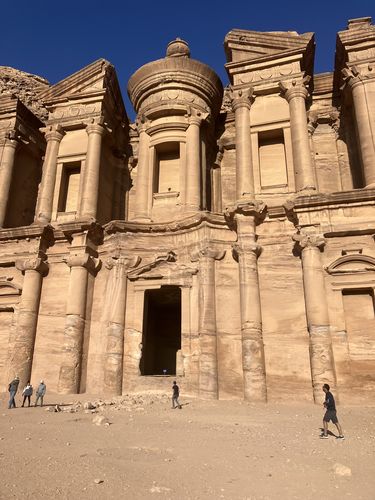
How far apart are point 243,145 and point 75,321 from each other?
386 inches

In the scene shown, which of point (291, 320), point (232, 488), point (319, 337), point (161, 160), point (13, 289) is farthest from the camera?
point (161, 160)

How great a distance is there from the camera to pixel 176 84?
19.9 m

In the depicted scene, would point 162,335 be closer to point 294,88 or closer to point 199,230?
point 199,230

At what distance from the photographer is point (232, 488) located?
519cm

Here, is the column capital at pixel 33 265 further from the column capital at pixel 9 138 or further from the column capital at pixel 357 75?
the column capital at pixel 357 75

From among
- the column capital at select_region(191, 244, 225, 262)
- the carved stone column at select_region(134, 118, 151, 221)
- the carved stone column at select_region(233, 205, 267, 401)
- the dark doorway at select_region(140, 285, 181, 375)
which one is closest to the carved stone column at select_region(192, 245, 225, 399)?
the column capital at select_region(191, 244, 225, 262)

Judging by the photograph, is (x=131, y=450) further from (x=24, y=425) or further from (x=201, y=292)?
(x=201, y=292)

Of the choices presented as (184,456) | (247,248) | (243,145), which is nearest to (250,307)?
(247,248)

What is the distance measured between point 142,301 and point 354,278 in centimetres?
756

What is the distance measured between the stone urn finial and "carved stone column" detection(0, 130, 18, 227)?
899cm

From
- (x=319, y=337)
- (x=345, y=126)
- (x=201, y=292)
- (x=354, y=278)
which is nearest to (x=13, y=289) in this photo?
(x=201, y=292)

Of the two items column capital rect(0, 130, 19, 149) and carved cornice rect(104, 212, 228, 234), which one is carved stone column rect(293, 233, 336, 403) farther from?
column capital rect(0, 130, 19, 149)

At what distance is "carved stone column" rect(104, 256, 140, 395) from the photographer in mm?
14594

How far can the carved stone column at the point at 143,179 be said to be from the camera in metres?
18.2
